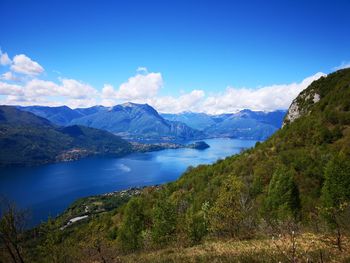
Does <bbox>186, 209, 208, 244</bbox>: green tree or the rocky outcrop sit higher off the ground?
the rocky outcrop

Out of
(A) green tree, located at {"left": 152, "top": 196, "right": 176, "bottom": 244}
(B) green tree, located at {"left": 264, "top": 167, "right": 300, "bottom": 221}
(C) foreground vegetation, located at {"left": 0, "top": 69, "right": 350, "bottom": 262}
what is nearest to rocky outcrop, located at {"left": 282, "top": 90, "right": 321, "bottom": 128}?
(C) foreground vegetation, located at {"left": 0, "top": 69, "right": 350, "bottom": 262}

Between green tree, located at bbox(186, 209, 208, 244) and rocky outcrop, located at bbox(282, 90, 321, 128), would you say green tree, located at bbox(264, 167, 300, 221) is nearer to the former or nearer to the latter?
green tree, located at bbox(186, 209, 208, 244)

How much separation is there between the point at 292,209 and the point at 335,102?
158 feet

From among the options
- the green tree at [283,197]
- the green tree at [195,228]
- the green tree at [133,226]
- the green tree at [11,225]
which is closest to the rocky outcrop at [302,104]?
the green tree at [283,197]

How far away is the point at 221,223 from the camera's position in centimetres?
3328

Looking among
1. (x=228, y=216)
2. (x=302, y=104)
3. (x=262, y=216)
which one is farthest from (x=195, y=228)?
(x=302, y=104)

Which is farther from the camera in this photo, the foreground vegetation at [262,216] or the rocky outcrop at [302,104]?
the rocky outcrop at [302,104]

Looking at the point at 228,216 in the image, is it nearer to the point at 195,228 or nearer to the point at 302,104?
the point at 195,228

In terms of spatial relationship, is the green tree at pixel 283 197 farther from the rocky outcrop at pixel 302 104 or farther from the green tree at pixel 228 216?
the rocky outcrop at pixel 302 104

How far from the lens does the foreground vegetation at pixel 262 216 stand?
1852 cm

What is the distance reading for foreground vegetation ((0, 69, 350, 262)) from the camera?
18516mm

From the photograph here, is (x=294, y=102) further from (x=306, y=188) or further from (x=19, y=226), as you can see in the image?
(x=19, y=226)

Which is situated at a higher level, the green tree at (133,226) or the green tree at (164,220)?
the green tree at (164,220)

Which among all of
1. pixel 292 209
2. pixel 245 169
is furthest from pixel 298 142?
pixel 292 209
